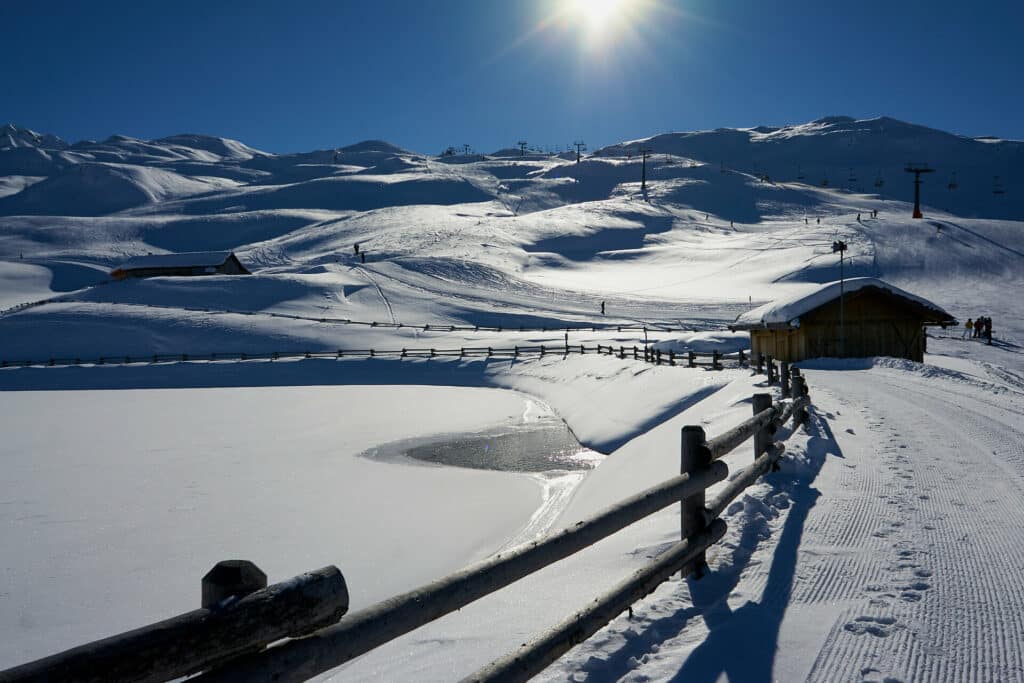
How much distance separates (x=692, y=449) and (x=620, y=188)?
188 m

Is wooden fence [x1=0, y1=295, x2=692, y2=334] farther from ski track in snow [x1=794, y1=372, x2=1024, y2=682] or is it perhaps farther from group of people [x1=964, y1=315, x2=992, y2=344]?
ski track in snow [x1=794, y1=372, x2=1024, y2=682]

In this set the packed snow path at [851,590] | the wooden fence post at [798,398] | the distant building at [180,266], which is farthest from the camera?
the distant building at [180,266]

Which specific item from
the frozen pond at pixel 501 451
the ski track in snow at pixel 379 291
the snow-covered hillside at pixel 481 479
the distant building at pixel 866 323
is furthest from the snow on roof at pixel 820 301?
the ski track in snow at pixel 379 291

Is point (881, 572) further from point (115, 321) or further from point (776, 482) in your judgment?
point (115, 321)

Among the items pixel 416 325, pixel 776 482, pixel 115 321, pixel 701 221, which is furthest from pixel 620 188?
pixel 776 482

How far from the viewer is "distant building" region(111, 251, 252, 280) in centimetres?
8556

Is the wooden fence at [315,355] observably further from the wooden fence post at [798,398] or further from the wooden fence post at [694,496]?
the wooden fence post at [694,496]

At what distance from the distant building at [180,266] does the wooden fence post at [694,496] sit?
289 feet

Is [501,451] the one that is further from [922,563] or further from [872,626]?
[872,626]

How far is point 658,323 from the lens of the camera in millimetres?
67250

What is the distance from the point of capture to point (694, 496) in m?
5.56

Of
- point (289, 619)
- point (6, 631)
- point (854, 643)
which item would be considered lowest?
point (6, 631)

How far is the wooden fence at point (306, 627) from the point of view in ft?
7.04

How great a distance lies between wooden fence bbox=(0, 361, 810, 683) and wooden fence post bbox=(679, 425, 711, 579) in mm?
847
